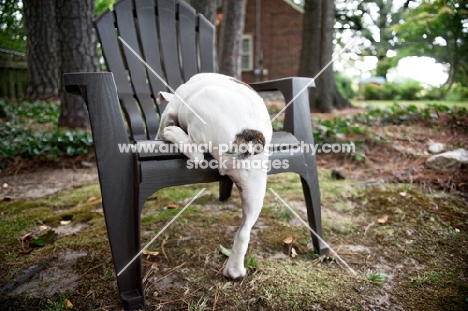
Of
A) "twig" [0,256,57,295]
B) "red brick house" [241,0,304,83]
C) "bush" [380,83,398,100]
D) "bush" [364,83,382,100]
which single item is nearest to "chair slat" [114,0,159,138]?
"twig" [0,256,57,295]

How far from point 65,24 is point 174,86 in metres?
1.72

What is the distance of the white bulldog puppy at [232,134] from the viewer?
3.56 ft

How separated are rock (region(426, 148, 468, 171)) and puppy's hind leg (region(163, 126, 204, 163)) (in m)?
2.27

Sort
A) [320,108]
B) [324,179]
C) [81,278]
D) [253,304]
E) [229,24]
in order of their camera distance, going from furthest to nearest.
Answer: [320,108]
[229,24]
[324,179]
[81,278]
[253,304]

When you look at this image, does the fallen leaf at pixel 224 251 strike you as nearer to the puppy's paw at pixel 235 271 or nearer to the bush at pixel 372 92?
the puppy's paw at pixel 235 271

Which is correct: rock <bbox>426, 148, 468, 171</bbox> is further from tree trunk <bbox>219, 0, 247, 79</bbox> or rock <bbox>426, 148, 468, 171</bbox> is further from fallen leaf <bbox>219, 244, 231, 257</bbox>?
tree trunk <bbox>219, 0, 247, 79</bbox>

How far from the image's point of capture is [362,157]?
3029mm

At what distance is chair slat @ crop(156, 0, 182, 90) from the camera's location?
2.17 metres

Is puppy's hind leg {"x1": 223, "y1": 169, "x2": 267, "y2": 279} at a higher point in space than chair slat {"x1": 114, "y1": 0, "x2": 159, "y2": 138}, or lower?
lower

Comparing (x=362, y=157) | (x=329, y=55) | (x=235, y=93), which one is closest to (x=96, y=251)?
(x=235, y=93)

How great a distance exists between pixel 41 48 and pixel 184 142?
4972mm

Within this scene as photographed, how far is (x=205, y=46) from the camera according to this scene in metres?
2.24

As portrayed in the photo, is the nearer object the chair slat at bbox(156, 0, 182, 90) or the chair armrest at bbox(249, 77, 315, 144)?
the chair armrest at bbox(249, 77, 315, 144)

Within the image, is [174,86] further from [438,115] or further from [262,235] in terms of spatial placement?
[438,115]
